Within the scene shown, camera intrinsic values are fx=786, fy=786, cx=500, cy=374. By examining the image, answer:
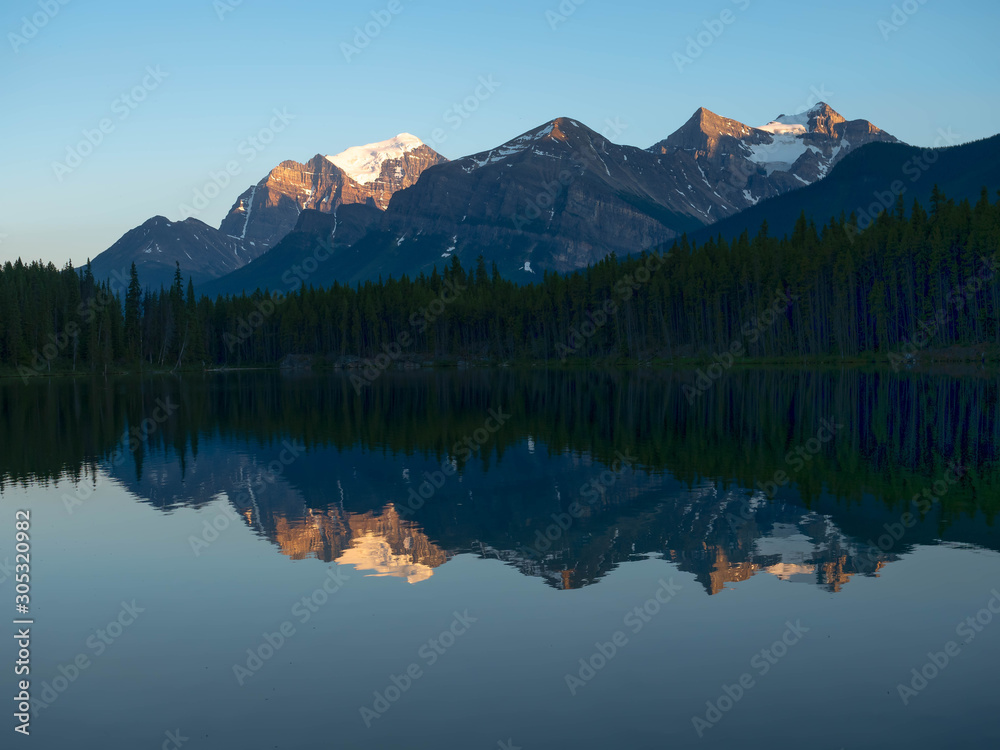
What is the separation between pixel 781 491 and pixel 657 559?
10998 mm

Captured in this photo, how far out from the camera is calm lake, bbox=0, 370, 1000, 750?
13.5 meters

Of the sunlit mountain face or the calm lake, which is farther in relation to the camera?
the sunlit mountain face

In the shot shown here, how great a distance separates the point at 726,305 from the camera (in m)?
160

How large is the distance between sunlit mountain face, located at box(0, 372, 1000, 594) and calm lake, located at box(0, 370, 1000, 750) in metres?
0.19

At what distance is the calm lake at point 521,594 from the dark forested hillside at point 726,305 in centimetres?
9898

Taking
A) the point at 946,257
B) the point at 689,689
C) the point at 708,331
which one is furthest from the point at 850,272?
the point at 689,689

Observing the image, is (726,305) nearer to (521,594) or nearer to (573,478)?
(573,478)

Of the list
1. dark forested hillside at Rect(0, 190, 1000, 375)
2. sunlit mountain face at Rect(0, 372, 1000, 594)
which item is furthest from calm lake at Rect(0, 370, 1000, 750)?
dark forested hillside at Rect(0, 190, 1000, 375)

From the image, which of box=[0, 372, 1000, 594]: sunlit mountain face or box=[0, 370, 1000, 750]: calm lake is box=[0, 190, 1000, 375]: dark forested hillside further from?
box=[0, 370, 1000, 750]: calm lake

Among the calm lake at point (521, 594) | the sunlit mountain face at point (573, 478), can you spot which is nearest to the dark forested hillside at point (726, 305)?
the sunlit mountain face at point (573, 478)

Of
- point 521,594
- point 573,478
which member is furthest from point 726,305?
point 521,594

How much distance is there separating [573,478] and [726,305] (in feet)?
436

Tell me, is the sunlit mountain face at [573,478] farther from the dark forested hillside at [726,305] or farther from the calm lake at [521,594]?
the dark forested hillside at [726,305]

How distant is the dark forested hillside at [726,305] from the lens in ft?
423
